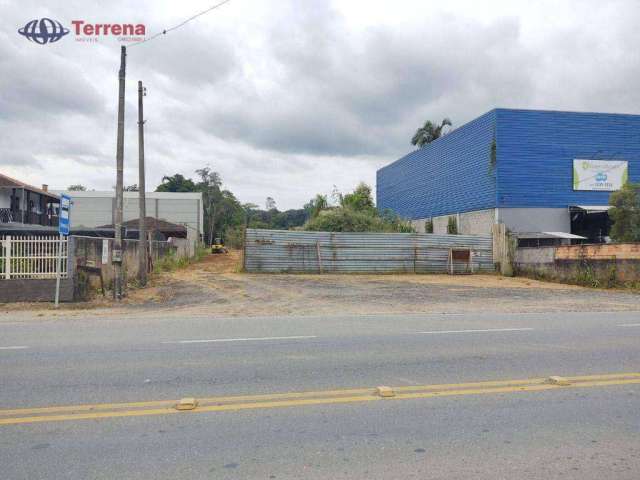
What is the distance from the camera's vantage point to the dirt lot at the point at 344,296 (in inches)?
583

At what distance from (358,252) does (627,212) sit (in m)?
13.0

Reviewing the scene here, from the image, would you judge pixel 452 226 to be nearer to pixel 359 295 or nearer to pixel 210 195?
pixel 359 295

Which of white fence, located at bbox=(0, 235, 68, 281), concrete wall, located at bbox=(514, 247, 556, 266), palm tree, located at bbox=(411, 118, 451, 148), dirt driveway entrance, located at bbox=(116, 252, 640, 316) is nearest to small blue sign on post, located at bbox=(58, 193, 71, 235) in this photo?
white fence, located at bbox=(0, 235, 68, 281)

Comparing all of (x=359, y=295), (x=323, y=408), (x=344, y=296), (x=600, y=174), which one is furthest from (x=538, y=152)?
(x=323, y=408)

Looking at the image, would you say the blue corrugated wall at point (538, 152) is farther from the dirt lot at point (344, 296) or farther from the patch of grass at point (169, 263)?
the patch of grass at point (169, 263)

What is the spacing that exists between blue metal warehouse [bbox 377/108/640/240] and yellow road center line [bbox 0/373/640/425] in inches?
1070

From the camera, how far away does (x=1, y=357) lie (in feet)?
25.4

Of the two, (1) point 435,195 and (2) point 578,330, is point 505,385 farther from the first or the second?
(1) point 435,195

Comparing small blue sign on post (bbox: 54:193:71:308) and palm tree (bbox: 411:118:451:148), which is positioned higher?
palm tree (bbox: 411:118:451:148)

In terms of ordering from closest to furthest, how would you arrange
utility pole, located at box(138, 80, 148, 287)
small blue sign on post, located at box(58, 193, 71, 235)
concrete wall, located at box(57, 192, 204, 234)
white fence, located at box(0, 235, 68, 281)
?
small blue sign on post, located at box(58, 193, 71, 235), white fence, located at box(0, 235, 68, 281), utility pole, located at box(138, 80, 148, 287), concrete wall, located at box(57, 192, 204, 234)

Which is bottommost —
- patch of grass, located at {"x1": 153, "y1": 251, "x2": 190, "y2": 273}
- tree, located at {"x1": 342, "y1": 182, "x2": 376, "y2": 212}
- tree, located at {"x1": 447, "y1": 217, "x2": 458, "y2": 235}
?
patch of grass, located at {"x1": 153, "y1": 251, "x2": 190, "y2": 273}

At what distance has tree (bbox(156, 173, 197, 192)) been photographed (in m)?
89.1

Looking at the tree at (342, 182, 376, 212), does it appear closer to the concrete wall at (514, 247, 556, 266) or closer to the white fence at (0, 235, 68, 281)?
the concrete wall at (514, 247, 556, 266)

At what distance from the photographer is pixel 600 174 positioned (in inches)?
1324
